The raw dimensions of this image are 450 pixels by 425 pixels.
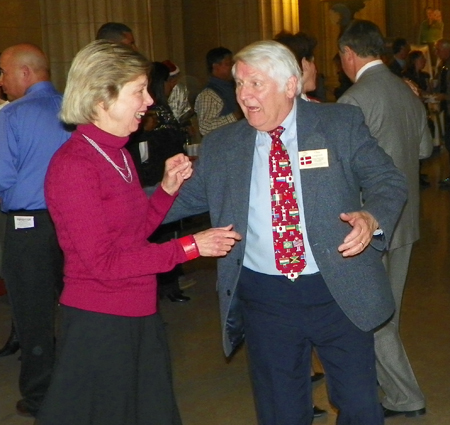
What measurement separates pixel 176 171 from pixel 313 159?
0.57 meters

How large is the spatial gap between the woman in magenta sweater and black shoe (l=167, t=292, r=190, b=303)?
4211 millimetres

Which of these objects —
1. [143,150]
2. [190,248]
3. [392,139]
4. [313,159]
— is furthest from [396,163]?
[143,150]

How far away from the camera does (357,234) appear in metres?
3.30

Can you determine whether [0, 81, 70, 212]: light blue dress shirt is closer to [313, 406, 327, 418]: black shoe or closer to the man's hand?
[313, 406, 327, 418]: black shoe

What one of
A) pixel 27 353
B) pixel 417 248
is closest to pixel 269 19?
pixel 417 248

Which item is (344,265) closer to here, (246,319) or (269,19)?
(246,319)

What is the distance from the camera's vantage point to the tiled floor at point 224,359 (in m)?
5.46

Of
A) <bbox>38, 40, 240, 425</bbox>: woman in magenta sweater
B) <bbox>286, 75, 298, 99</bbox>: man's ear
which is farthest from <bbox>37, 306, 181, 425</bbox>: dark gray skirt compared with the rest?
<bbox>286, 75, 298, 99</bbox>: man's ear

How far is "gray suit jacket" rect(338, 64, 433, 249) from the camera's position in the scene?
4.94 metres

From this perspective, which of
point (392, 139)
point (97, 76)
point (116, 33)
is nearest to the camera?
point (97, 76)

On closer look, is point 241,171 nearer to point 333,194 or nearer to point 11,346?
point 333,194

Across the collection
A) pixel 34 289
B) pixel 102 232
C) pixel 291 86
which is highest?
pixel 291 86

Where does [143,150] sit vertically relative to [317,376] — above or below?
above

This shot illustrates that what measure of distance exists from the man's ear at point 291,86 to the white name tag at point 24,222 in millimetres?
2184
